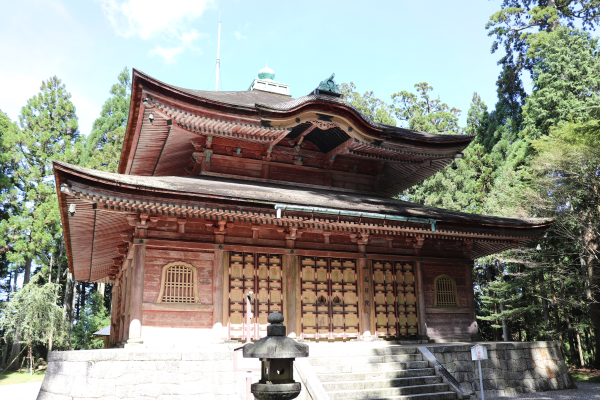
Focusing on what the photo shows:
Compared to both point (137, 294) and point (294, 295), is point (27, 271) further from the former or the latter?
point (294, 295)

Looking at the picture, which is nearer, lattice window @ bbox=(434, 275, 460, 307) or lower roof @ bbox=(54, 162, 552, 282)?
lower roof @ bbox=(54, 162, 552, 282)

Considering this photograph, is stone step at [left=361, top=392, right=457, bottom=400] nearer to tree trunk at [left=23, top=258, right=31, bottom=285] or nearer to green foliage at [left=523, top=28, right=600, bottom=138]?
green foliage at [left=523, top=28, right=600, bottom=138]

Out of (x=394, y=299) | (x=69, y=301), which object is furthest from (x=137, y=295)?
(x=69, y=301)

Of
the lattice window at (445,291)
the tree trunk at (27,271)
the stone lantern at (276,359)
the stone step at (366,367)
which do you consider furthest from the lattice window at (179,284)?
the tree trunk at (27,271)

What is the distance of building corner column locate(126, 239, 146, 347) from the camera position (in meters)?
9.84

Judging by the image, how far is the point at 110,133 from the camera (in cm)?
3400

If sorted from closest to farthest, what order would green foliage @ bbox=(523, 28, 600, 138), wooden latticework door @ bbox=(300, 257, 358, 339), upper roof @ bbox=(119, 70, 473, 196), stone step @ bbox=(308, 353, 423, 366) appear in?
stone step @ bbox=(308, 353, 423, 366), upper roof @ bbox=(119, 70, 473, 196), wooden latticework door @ bbox=(300, 257, 358, 339), green foliage @ bbox=(523, 28, 600, 138)

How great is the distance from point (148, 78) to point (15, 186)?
27821 millimetres

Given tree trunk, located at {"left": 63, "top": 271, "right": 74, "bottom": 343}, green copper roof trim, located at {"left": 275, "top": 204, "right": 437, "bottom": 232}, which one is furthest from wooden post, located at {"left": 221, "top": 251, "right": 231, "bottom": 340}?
tree trunk, located at {"left": 63, "top": 271, "right": 74, "bottom": 343}

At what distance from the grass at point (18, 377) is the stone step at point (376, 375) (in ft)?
71.7

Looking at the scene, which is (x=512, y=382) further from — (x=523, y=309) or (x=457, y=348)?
(x=523, y=309)

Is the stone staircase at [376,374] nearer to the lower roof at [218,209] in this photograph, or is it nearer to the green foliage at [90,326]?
the lower roof at [218,209]

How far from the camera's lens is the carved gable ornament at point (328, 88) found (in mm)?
12834

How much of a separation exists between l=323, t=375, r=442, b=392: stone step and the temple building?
2762 millimetres
